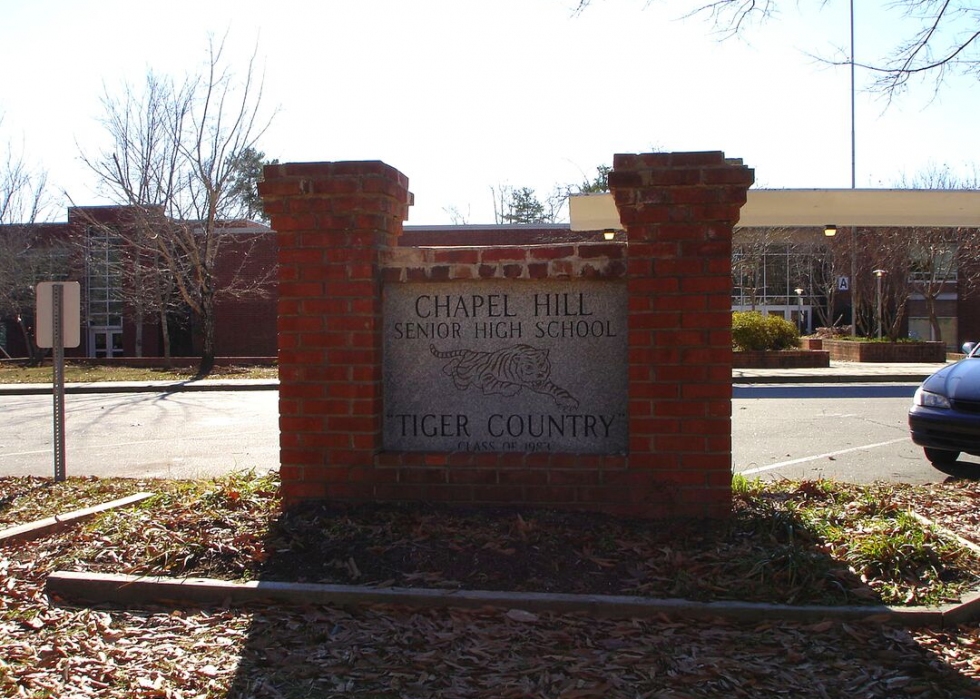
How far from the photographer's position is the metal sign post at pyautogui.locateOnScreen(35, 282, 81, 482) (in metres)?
7.30

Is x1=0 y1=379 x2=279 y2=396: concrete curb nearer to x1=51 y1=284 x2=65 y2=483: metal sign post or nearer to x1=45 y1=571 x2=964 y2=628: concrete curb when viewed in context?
x1=51 y1=284 x2=65 y2=483: metal sign post

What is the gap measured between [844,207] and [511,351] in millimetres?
13884

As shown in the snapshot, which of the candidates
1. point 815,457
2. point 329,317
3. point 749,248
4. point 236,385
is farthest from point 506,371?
point 749,248

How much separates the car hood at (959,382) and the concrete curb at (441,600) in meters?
4.33

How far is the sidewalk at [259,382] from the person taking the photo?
2022cm

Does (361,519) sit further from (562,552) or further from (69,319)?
(69,319)

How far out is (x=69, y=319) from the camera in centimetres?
743

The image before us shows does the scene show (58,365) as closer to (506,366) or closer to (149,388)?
(506,366)

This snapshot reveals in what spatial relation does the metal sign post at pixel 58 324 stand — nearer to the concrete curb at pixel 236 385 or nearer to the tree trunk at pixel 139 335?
the concrete curb at pixel 236 385

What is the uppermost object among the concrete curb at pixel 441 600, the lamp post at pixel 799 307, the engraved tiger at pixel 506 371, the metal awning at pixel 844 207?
the metal awning at pixel 844 207

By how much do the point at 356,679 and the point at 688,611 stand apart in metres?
1.45

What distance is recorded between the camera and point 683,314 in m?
4.61

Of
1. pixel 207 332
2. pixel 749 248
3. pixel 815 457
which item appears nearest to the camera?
pixel 815 457

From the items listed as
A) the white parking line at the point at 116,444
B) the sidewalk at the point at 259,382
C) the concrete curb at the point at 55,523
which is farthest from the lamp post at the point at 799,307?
the concrete curb at the point at 55,523
